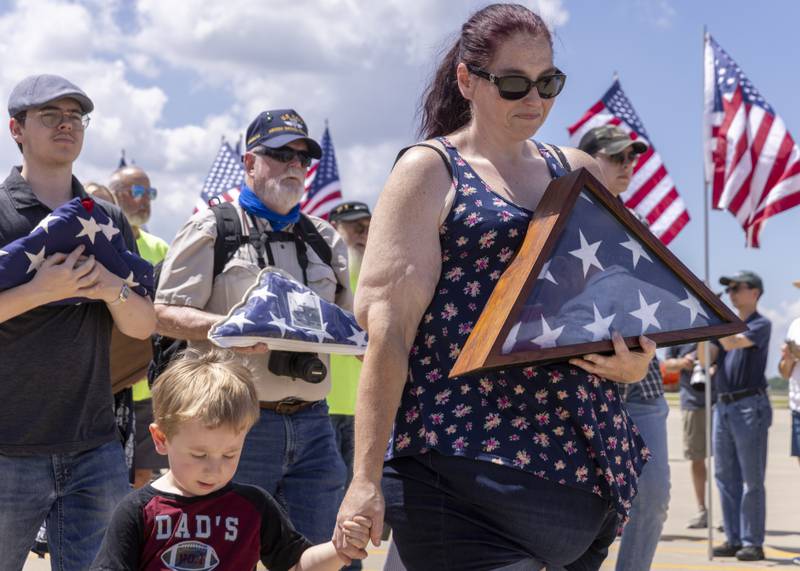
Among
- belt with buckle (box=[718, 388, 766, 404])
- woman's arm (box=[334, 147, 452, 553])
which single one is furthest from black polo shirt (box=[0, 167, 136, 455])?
belt with buckle (box=[718, 388, 766, 404])

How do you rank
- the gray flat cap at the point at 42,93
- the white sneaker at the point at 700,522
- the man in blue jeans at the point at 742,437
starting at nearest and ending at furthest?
the gray flat cap at the point at 42,93, the man in blue jeans at the point at 742,437, the white sneaker at the point at 700,522

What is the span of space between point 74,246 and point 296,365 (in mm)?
912

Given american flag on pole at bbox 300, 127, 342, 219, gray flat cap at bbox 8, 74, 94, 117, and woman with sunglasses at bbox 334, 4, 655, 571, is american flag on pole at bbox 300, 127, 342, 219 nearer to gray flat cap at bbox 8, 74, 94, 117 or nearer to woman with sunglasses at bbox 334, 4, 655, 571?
gray flat cap at bbox 8, 74, 94, 117

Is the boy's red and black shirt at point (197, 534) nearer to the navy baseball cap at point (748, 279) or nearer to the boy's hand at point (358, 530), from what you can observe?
the boy's hand at point (358, 530)

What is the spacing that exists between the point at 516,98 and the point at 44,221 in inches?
67.4

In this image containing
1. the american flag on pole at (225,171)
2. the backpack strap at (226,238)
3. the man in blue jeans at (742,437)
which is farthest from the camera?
the american flag on pole at (225,171)

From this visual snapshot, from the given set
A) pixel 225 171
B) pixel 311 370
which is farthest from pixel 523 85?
pixel 225 171

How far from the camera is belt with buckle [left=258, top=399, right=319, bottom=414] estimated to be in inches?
176

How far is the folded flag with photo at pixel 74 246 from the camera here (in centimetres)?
389

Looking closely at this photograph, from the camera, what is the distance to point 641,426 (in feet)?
18.7

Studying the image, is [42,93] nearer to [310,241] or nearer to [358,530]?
[310,241]

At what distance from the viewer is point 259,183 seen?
15.6ft

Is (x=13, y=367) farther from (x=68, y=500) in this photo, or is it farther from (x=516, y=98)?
(x=516, y=98)

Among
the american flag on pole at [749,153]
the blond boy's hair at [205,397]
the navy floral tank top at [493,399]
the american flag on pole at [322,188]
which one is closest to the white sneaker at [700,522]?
the american flag on pole at [749,153]
